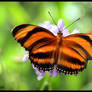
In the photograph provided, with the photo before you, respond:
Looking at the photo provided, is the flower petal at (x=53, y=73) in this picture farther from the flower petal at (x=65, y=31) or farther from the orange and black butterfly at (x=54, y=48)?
the flower petal at (x=65, y=31)

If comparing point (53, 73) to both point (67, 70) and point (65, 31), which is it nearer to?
point (67, 70)

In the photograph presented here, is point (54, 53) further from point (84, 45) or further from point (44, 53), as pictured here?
point (84, 45)

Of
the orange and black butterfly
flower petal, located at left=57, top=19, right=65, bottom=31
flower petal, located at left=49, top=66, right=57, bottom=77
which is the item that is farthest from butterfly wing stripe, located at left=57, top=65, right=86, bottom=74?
flower petal, located at left=57, top=19, right=65, bottom=31

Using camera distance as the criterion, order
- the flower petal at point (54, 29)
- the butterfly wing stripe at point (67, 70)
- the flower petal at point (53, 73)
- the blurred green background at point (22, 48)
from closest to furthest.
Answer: the butterfly wing stripe at point (67, 70)
the flower petal at point (53, 73)
the flower petal at point (54, 29)
the blurred green background at point (22, 48)

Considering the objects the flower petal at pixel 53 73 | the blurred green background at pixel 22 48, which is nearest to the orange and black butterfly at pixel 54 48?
the flower petal at pixel 53 73

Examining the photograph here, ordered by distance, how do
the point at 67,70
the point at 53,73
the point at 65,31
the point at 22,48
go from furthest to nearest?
the point at 22,48
the point at 65,31
the point at 53,73
the point at 67,70

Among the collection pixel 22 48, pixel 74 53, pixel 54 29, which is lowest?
pixel 22 48

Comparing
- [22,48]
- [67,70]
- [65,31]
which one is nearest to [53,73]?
[67,70]

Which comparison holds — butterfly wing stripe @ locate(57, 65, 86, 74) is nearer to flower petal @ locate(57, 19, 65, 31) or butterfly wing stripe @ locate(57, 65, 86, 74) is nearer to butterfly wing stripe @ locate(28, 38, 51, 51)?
butterfly wing stripe @ locate(28, 38, 51, 51)
